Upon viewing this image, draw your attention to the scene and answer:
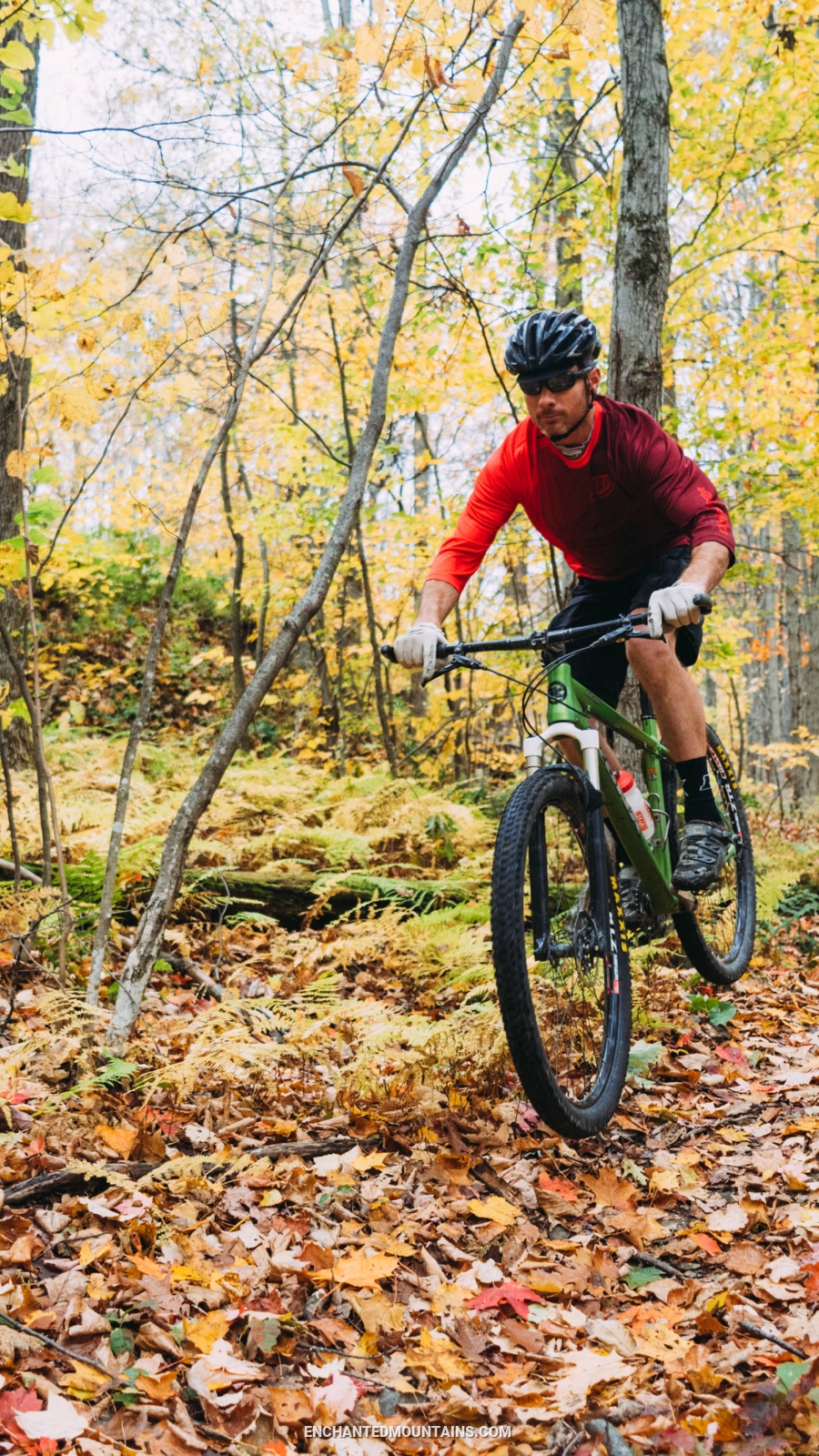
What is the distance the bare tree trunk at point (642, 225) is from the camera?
4938mm

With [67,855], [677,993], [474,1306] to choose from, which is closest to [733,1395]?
[474,1306]

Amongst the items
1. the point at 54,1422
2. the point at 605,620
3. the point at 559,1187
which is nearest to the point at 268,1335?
the point at 54,1422

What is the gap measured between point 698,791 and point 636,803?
39 cm

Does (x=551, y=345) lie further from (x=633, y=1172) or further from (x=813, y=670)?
(x=813, y=670)

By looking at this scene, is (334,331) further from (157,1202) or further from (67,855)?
(157,1202)

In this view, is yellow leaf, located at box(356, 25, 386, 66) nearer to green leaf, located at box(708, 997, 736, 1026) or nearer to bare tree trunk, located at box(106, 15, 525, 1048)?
bare tree trunk, located at box(106, 15, 525, 1048)

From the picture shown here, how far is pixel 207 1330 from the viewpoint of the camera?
2.19 meters

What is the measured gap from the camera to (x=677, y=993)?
4676 millimetres

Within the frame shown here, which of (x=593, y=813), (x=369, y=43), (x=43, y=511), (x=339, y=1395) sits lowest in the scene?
(x=339, y=1395)

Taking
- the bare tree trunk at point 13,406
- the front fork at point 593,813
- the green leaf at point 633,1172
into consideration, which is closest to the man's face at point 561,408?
the front fork at point 593,813

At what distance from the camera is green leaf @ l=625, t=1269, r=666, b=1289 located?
2.52 meters

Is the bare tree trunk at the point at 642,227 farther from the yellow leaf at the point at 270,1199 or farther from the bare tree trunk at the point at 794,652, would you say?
the bare tree trunk at the point at 794,652

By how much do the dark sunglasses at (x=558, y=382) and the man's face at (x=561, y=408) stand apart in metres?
0.01

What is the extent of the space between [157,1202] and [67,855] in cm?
284
